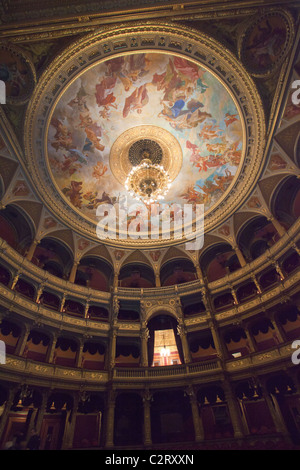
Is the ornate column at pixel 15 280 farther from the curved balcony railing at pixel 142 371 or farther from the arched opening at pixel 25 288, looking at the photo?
the curved balcony railing at pixel 142 371

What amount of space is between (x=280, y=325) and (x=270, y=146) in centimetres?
1025

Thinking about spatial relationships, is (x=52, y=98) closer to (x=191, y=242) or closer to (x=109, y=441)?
(x=191, y=242)

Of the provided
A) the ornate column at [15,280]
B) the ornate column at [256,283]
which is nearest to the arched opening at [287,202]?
the ornate column at [256,283]

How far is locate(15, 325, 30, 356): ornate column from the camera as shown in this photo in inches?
506

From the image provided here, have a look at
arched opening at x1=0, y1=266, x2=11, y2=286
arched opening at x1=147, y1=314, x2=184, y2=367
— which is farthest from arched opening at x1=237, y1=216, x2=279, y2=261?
arched opening at x1=0, y1=266, x2=11, y2=286

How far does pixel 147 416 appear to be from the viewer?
13.1 m

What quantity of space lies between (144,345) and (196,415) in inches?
183

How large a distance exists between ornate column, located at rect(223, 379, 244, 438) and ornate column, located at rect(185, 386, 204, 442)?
1.60 meters

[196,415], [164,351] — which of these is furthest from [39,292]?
[196,415]

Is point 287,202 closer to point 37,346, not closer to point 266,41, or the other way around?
point 266,41

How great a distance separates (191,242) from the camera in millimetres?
19766

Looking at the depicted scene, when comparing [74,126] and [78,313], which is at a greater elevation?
[74,126]
